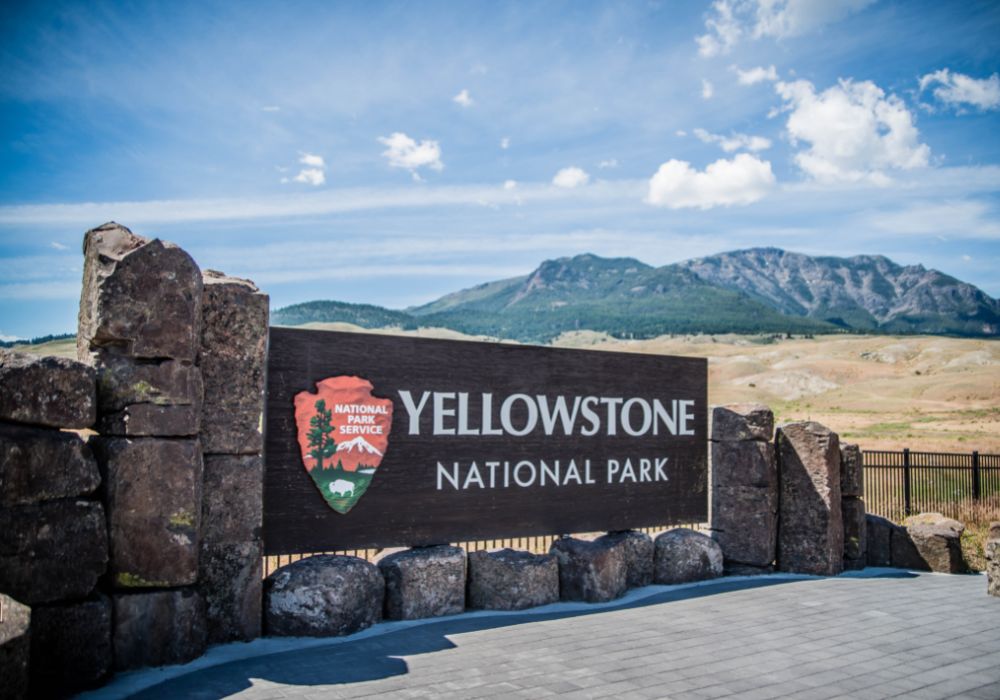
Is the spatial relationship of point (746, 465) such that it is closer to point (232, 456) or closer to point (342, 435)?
point (342, 435)

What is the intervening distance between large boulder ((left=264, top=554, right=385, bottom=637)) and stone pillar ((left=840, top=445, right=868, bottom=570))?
667cm

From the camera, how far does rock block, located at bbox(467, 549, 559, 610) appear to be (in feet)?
24.6

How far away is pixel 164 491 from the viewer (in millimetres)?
5688

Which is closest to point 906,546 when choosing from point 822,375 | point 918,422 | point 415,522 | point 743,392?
point 415,522

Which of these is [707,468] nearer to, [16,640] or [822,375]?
[16,640]

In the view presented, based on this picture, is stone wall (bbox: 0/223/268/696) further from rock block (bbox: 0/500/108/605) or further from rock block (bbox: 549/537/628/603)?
rock block (bbox: 549/537/628/603)

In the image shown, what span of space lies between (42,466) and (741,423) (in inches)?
303

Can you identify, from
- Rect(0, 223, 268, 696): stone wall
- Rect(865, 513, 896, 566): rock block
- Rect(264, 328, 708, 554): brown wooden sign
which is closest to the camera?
Rect(0, 223, 268, 696): stone wall

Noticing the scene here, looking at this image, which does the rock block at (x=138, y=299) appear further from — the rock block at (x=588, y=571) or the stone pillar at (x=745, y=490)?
the stone pillar at (x=745, y=490)

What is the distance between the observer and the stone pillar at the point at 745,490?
31.2ft

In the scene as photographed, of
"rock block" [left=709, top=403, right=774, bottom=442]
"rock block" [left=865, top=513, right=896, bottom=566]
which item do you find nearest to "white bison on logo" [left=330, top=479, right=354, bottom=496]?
"rock block" [left=709, top=403, right=774, bottom=442]

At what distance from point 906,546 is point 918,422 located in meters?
40.0

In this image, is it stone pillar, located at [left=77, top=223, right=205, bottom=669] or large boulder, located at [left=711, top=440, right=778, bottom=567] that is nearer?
stone pillar, located at [left=77, top=223, right=205, bottom=669]

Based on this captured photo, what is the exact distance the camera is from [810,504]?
964cm
